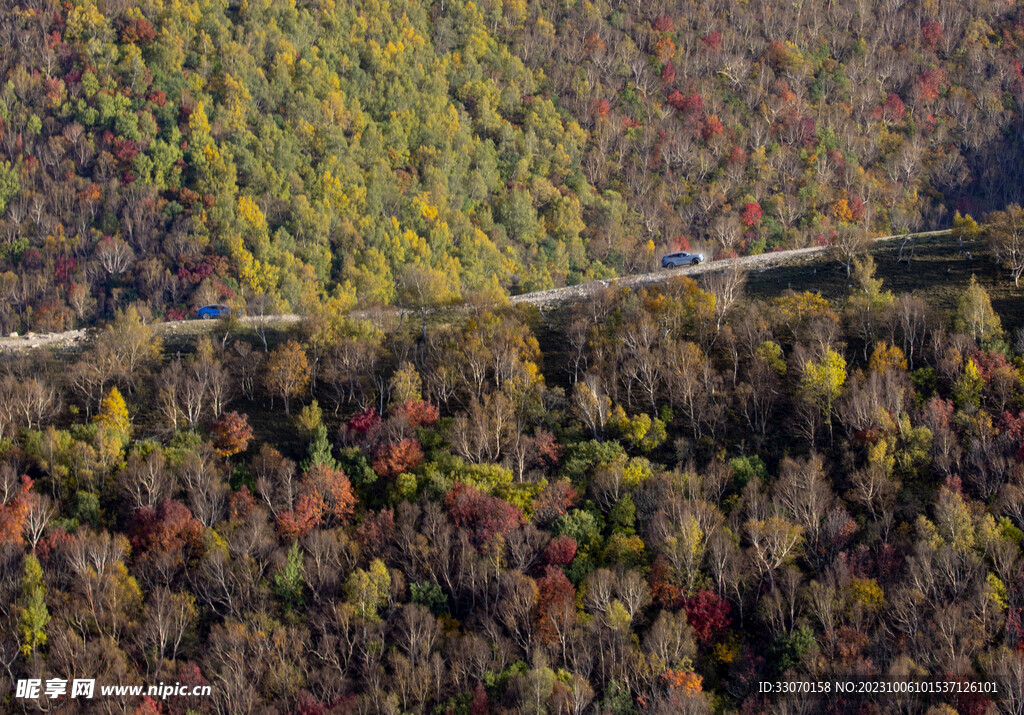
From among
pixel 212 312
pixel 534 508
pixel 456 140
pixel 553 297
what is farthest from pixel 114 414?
pixel 456 140

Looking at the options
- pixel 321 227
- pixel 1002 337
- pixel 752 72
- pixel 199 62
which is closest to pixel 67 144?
pixel 199 62

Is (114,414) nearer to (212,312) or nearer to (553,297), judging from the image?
(212,312)

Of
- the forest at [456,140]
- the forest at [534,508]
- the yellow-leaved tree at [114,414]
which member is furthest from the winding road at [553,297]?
the forest at [456,140]

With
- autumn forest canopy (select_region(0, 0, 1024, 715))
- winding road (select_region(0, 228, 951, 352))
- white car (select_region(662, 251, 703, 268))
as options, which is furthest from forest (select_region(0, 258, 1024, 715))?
white car (select_region(662, 251, 703, 268))

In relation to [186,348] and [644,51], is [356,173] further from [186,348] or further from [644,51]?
[186,348]

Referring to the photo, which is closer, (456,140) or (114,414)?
(114,414)
